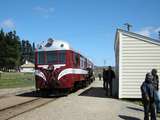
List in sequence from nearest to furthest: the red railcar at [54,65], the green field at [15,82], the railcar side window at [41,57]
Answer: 1. the red railcar at [54,65]
2. the railcar side window at [41,57]
3. the green field at [15,82]

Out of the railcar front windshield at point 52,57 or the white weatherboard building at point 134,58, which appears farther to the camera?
the railcar front windshield at point 52,57

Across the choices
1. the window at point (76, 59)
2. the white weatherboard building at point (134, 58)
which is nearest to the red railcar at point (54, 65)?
the window at point (76, 59)

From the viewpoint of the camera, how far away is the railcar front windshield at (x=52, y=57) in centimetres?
2281

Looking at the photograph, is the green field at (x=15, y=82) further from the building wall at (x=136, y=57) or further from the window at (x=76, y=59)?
the building wall at (x=136, y=57)

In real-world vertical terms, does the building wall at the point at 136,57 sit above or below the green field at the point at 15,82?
above

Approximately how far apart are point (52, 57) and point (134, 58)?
5119 mm

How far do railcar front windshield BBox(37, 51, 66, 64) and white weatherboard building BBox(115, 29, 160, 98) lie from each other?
3.82m

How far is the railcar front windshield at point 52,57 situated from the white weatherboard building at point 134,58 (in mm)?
3819

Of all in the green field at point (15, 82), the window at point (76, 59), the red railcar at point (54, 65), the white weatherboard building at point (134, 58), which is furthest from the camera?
the green field at point (15, 82)

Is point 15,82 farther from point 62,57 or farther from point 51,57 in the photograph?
point 62,57

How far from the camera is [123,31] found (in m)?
20.9

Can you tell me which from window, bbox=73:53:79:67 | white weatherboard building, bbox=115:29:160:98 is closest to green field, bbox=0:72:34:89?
window, bbox=73:53:79:67

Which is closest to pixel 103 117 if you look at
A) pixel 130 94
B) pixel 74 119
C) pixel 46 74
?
pixel 74 119

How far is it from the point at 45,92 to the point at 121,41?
651cm
